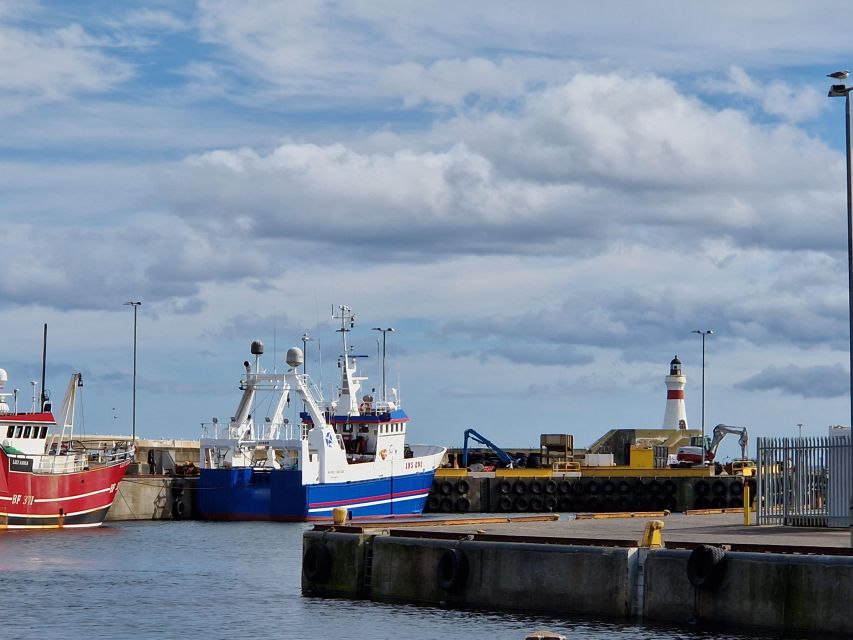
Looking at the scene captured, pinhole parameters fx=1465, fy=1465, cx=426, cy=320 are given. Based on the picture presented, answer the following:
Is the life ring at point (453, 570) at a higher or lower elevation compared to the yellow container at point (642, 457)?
lower

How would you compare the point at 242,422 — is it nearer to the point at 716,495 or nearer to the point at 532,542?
the point at 716,495

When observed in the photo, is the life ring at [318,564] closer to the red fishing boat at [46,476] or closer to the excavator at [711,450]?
the red fishing boat at [46,476]

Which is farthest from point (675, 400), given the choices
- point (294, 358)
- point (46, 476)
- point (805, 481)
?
point (805, 481)

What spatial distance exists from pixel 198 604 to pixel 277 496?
27540 mm

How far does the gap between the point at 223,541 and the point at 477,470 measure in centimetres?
3069

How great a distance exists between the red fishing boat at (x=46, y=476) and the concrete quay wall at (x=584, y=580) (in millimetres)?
22189

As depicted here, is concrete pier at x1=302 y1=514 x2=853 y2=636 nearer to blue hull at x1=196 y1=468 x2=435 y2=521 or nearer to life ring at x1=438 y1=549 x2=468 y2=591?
life ring at x1=438 y1=549 x2=468 y2=591

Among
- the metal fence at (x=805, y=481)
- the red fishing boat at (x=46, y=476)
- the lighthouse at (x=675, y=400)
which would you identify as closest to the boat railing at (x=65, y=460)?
the red fishing boat at (x=46, y=476)

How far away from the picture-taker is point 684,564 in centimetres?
2622

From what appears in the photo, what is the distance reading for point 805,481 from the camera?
33.3 metres

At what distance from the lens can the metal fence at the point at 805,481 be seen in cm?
3231

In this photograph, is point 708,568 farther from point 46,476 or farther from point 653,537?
point 46,476

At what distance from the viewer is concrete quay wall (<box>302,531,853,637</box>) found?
80.5 ft

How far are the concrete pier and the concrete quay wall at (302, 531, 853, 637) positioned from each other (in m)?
0.02
